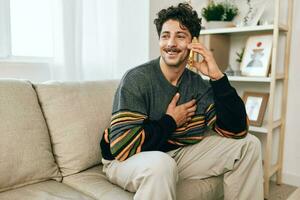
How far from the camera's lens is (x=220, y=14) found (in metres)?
2.15

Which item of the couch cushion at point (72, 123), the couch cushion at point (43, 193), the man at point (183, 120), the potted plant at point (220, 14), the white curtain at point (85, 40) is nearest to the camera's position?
the couch cushion at point (43, 193)

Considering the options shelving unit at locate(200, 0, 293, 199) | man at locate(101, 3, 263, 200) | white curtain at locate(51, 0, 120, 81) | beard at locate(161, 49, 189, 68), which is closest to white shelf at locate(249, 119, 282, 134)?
shelving unit at locate(200, 0, 293, 199)

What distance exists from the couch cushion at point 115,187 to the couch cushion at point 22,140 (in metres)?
0.12

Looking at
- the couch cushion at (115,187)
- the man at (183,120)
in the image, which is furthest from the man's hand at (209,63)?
the couch cushion at (115,187)

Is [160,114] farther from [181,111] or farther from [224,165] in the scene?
[224,165]

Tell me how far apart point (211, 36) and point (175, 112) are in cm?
107

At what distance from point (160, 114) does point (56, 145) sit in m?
0.50

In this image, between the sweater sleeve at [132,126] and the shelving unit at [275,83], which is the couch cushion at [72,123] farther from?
the shelving unit at [275,83]

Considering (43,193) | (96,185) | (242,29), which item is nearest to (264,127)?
(242,29)

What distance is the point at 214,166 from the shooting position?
1.41m

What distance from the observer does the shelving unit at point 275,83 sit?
1904 mm

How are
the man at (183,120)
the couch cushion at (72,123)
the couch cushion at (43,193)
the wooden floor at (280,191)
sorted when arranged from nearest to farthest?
1. the couch cushion at (43,193)
2. the man at (183,120)
3. the couch cushion at (72,123)
4. the wooden floor at (280,191)

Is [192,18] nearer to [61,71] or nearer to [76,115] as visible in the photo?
[76,115]

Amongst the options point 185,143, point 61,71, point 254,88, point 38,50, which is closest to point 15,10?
point 38,50
